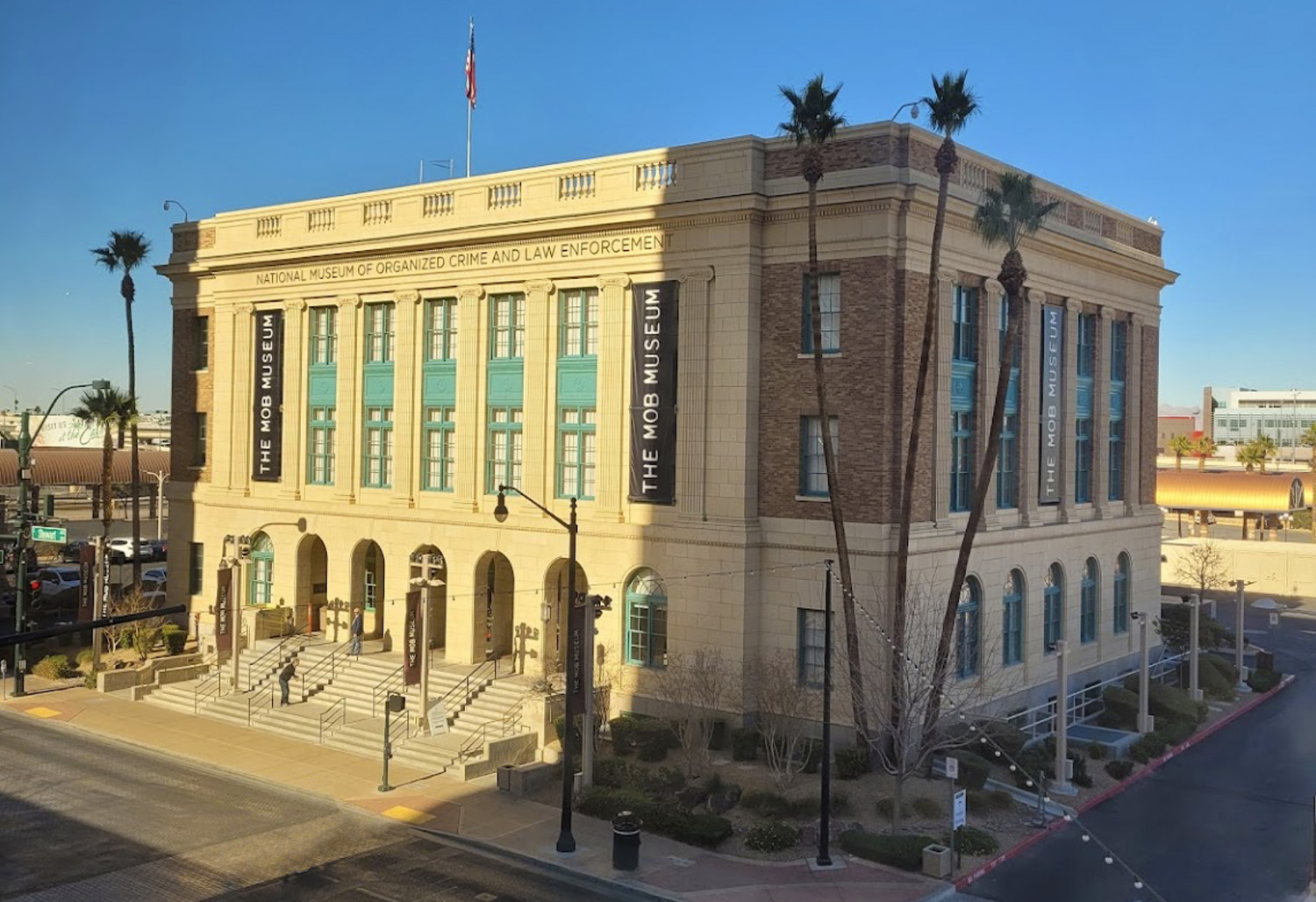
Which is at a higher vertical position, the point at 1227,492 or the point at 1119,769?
the point at 1227,492

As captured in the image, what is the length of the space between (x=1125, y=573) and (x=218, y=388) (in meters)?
37.3

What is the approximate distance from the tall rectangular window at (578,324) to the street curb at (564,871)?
54.3ft

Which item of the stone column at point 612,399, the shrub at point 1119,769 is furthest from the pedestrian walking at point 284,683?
the shrub at point 1119,769

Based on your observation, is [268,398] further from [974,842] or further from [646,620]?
[974,842]

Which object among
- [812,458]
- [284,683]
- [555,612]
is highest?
[812,458]

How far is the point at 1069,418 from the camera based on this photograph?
1704 inches

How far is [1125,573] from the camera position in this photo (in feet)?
156

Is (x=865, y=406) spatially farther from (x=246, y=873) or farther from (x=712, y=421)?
(x=246, y=873)

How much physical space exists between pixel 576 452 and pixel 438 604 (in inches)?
344

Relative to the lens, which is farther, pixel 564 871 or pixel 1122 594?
pixel 1122 594

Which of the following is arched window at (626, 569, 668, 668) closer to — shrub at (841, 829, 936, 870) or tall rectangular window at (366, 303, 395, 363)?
shrub at (841, 829, 936, 870)

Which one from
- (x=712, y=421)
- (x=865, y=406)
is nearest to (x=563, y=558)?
(x=712, y=421)

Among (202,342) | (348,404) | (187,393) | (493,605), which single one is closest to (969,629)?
(493,605)

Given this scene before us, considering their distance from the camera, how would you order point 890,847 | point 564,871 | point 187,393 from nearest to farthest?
point 564,871 < point 890,847 < point 187,393
